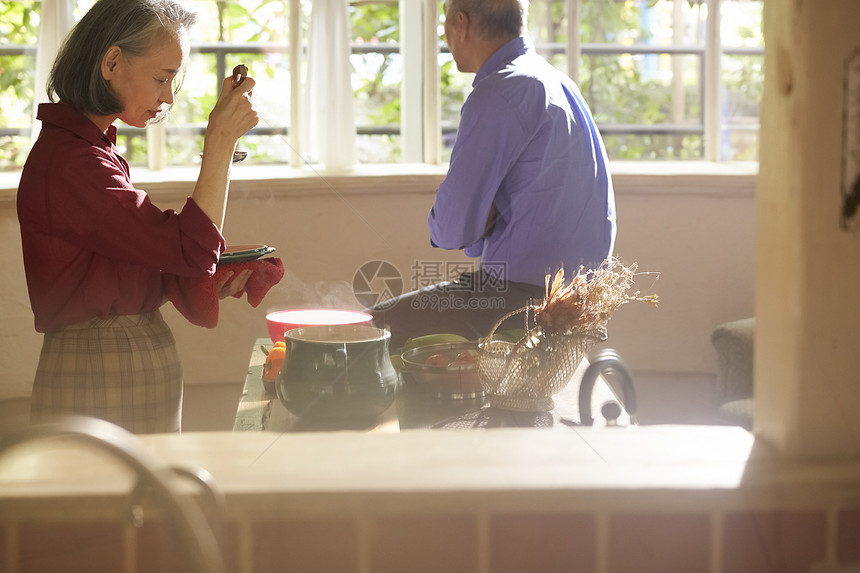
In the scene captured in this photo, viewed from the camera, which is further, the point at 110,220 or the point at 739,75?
the point at 739,75

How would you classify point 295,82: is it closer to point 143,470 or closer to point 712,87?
point 712,87

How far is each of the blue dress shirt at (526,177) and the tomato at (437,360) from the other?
0.49m

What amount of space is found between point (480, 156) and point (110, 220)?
0.72 meters

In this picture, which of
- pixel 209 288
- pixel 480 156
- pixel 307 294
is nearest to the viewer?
pixel 209 288

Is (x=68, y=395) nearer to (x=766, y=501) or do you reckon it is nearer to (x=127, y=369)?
(x=127, y=369)

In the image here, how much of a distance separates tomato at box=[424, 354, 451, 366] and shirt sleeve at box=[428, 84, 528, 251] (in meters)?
0.49

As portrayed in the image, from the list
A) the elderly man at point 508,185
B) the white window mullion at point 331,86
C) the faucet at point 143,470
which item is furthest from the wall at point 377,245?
the faucet at point 143,470

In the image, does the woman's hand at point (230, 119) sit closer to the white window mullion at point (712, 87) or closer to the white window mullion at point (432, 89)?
the white window mullion at point (432, 89)

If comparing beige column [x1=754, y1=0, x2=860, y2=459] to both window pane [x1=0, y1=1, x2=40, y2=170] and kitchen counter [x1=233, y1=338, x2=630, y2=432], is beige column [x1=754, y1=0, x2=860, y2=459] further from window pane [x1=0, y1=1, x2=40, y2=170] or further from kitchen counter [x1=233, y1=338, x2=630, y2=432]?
window pane [x1=0, y1=1, x2=40, y2=170]

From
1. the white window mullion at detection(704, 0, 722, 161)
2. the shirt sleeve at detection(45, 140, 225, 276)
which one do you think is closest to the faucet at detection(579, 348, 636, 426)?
the shirt sleeve at detection(45, 140, 225, 276)

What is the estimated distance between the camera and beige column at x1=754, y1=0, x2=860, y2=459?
450mm

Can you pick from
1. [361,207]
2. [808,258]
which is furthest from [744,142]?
[808,258]

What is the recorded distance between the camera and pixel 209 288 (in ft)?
3.50

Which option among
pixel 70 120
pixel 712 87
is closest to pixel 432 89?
pixel 712 87
